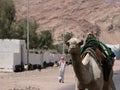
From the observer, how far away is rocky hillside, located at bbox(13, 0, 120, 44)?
161 m

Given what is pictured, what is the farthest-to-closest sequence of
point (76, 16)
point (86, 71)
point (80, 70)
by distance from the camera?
point (76, 16), point (86, 71), point (80, 70)

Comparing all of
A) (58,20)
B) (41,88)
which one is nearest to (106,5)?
(58,20)

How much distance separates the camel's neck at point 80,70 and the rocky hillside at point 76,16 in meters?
140

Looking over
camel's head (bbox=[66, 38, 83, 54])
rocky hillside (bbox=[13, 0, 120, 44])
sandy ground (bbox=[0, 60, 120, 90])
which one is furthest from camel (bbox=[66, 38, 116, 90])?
rocky hillside (bbox=[13, 0, 120, 44])

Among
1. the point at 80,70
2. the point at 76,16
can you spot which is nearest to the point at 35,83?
the point at 80,70

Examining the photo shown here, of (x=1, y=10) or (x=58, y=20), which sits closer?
(x=1, y=10)

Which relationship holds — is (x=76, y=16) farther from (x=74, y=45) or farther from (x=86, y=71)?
(x=74, y=45)

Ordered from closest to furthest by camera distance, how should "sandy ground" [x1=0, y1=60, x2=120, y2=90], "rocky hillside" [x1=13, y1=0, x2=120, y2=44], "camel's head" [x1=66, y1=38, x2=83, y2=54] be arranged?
1. "camel's head" [x1=66, y1=38, x2=83, y2=54]
2. "sandy ground" [x1=0, y1=60, x2=120, y2=90]
3. "rocky hillside" [x1=13, y1=0, x2=120, y2=44]

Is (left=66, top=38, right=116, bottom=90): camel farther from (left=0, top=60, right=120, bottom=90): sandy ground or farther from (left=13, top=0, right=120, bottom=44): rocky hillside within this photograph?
(left=13, top=0, right=120, bottom=44): rocky hillside

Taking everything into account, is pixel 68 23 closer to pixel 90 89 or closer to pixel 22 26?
pixel 22 26

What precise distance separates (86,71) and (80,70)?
406mm

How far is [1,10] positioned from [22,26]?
954 centimetres

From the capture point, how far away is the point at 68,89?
23844 millimetres

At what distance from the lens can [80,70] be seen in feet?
26.1
